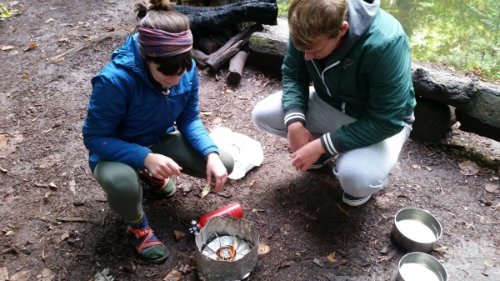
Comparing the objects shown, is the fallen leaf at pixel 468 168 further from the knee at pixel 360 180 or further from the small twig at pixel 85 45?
the small twig at pixel 85 45

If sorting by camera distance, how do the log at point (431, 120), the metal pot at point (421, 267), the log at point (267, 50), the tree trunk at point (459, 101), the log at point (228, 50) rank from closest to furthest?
1. the metal pot at point (421, 267)
2. the tree trunk at point (459, 101)
3. the log at point (431, 120)
4. the log at point (267, 50)
5. the log at point (228, 50)

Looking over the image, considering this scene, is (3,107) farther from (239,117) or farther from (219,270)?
(219,270)

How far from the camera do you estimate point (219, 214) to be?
7.59 feet

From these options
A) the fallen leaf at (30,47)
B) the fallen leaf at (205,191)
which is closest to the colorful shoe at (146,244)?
the fallen leaf at (205,191)

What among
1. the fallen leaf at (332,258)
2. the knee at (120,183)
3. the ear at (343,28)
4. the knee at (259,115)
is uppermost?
the ear at (343,28)

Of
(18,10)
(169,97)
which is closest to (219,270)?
(169,97)

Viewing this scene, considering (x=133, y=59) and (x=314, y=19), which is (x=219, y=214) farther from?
(x=314, y=19)

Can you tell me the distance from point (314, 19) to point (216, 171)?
91 cm

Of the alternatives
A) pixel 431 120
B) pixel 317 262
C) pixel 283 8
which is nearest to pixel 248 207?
pixel 317 262

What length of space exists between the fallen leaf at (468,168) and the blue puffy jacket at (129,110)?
1814 millimetres

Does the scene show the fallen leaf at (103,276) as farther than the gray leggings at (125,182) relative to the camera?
Yes

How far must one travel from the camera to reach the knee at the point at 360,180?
2244mm

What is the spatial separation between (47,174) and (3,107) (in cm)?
110

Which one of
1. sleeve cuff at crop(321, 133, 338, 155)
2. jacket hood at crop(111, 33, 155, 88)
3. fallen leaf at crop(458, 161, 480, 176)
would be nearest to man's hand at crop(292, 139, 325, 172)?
sleeve cuff at crop(321, 133, 338, 155)
